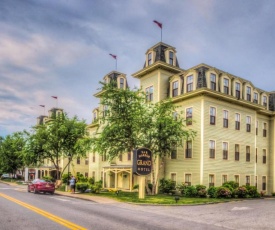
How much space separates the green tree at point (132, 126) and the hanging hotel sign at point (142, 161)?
348 centimetres

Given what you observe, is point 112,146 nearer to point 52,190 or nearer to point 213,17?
point 52,190

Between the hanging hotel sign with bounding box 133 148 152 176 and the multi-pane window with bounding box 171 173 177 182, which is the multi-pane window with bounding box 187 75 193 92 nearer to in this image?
the multi-pane window with bounding box 171 173 177 182

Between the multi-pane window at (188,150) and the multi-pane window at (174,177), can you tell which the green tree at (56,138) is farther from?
the multi-pane window at (188,150)

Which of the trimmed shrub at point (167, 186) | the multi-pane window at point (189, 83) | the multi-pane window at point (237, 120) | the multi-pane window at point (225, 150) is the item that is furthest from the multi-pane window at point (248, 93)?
the trimmed shrub at point (167, 186)

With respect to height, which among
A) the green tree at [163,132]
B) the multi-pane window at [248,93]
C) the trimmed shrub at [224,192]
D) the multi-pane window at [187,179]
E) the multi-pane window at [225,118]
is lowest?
the trimmed shrub at [224,192]

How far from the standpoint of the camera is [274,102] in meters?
38.5

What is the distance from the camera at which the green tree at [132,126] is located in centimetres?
2753

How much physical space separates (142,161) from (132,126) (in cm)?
410

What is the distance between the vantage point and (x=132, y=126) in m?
27.8

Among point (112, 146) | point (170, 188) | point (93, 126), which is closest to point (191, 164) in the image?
point (170, 188)

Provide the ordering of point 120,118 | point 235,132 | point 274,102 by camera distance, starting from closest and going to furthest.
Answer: point 120,118 → point 235,132 → point 274,102

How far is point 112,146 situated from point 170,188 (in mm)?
7463

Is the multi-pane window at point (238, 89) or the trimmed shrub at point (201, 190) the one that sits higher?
the multi-pane window at point (238, 89)

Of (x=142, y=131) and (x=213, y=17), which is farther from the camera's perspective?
(x=142, y=131)
